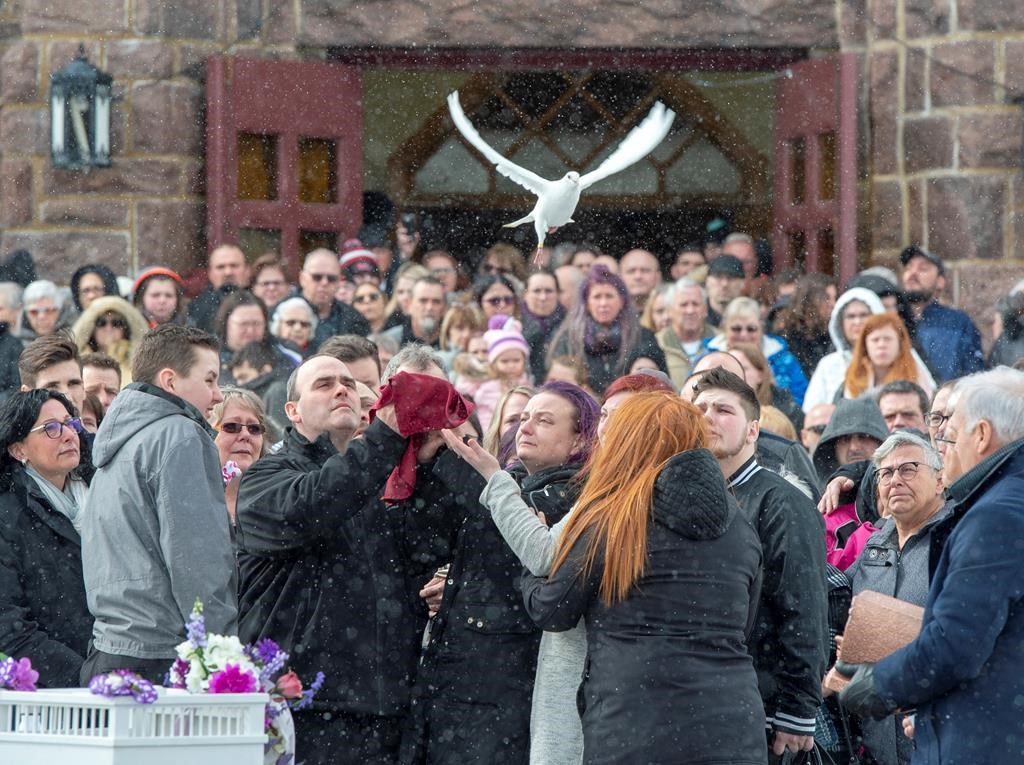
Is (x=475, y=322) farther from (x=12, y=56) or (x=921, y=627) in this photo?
(x=921, y=627)

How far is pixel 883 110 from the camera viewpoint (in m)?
12.0

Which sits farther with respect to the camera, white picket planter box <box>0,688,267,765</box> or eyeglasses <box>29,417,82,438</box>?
eyeglasses <box>29,417,82,438</box>

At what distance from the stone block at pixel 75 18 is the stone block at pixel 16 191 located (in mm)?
846

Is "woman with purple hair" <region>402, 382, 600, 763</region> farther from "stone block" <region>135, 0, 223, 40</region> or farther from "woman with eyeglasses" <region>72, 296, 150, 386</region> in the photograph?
"stone block" <region>135, 0, 223, 40</region>

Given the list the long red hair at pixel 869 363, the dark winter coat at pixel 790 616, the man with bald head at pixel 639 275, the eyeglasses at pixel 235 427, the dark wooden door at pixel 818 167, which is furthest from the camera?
the dark wooden door at pixel 818 167

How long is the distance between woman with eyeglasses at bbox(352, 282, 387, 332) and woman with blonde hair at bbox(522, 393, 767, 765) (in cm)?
640

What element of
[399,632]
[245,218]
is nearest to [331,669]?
[399,632]

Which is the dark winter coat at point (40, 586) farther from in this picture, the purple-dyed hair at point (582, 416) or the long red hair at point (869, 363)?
the long red hair at point (869, 363)

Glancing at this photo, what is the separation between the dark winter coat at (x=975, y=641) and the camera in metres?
4.18

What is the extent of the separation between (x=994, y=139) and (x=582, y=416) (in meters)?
6.96

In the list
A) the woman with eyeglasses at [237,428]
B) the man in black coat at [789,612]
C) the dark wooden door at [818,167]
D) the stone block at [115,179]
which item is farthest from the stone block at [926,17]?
the man in black coat at [789,612]

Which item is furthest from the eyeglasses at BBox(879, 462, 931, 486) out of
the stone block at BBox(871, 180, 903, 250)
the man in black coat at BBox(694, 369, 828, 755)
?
the stone block at BBox(871, 180, 903, 250)

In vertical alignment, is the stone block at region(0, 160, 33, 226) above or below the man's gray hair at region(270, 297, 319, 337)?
above

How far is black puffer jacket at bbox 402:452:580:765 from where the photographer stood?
5.02m
